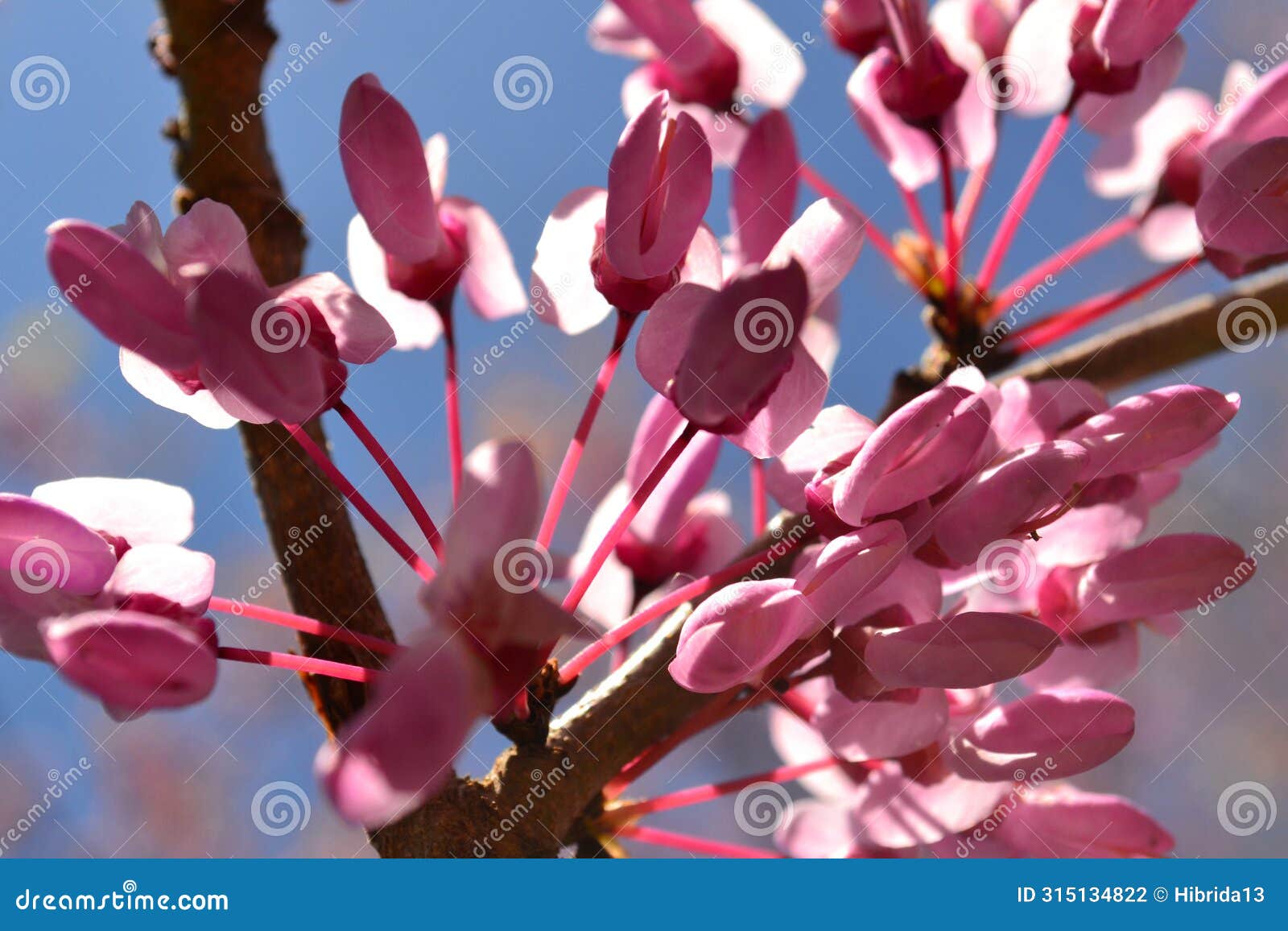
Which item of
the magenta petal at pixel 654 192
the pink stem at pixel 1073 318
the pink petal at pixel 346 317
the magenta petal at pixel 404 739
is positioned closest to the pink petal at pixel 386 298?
the pink petal at pixel 346 317

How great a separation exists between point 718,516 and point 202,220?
0.50m

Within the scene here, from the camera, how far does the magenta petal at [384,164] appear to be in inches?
25.6

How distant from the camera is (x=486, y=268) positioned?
2.69 feet

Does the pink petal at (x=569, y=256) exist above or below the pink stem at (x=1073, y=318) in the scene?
below

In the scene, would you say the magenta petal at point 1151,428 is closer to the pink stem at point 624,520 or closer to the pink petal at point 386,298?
the pink stem at point 624,520

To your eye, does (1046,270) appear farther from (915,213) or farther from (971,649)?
(971,649)

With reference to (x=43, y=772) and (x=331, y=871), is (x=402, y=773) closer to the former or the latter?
(x=331, y=871)

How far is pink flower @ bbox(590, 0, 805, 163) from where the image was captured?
2.97ft

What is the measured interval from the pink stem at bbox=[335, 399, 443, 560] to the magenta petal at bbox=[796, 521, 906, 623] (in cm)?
21

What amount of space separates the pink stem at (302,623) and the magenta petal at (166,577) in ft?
0.06

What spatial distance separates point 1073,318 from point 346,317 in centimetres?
56

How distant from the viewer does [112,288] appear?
1.94 ft

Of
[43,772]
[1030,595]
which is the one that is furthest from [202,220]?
[43,772]

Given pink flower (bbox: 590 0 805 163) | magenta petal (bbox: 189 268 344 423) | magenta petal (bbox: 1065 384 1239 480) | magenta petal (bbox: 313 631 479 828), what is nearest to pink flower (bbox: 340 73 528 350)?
magenta petal (bbox: 189 268 344 423)
